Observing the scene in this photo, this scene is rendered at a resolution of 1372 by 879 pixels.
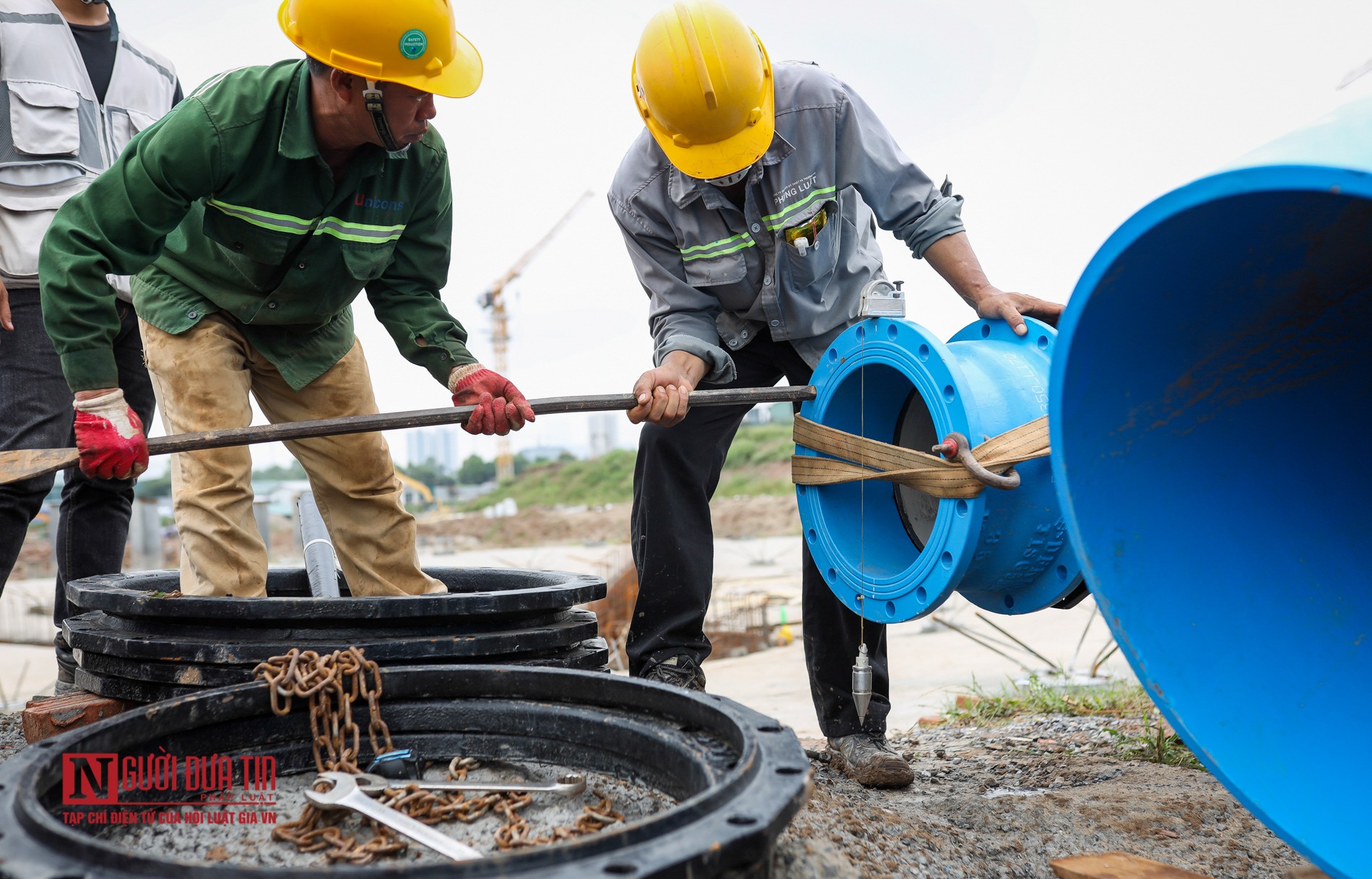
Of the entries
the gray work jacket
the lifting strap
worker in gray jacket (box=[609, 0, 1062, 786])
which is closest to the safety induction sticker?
worker in gray jacket (box=[609, 0, 1062, 786])

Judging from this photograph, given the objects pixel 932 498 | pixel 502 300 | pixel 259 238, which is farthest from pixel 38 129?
pixel 502 300

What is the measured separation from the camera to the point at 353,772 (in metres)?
1.82

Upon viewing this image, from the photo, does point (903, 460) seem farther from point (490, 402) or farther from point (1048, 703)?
point (1048, 703)

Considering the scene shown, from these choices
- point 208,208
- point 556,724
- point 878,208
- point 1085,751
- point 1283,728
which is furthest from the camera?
point 1085,751

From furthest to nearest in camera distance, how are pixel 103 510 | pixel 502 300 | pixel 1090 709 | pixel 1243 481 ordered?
pixel 502 300
pixel 1090 709
pixel 103 510
pixel 1243 481

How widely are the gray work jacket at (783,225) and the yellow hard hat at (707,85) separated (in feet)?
0.30

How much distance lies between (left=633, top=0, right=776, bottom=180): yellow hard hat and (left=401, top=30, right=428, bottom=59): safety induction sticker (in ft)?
1.80

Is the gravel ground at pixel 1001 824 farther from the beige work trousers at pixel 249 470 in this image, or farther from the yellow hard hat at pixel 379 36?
the yellow hard hat at pixel 379 36

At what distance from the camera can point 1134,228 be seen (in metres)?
1.37

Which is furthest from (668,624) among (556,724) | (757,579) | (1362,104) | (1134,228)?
(757,579)

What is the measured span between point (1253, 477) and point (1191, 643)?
0.36 meters

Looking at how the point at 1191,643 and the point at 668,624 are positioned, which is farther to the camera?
the point at 668,624

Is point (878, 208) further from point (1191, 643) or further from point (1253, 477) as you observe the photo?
point (1191, 643)

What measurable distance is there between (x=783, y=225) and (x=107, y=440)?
1.65 meters
